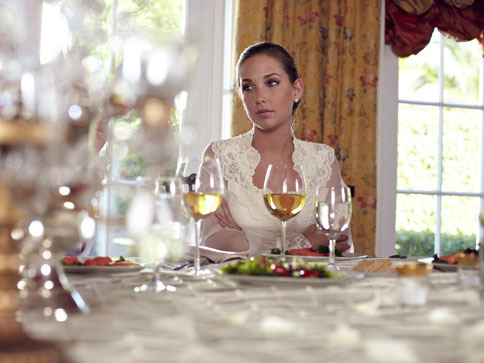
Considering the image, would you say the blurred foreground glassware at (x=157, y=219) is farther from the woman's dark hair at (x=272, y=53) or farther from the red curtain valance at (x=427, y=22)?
the red curtain valance at (x=427, y=22)

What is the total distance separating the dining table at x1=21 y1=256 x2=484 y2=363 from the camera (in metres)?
0.49

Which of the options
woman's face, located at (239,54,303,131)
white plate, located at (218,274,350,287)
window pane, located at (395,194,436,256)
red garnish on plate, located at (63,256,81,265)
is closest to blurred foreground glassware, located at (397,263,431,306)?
white plate, located at (218,274,350,287)

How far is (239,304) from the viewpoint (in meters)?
0.76

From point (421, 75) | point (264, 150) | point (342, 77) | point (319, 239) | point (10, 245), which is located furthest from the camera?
point (421, 75)

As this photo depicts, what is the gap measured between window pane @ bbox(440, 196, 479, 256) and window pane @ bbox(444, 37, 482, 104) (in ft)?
2.16

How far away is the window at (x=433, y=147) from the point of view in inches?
157

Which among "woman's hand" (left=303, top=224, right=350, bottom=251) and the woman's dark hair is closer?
"woman's hand" (left=303, top=224, right=350, bottom=251)

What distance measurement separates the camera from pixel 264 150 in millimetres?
2594

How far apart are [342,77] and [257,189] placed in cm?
154

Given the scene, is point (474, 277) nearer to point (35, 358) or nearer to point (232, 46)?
point (35, 358)

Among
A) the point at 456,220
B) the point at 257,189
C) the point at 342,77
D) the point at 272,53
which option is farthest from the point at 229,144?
the point at 456,220

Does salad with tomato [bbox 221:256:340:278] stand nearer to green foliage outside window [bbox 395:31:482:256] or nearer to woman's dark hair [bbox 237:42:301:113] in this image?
woman's dark hair [bbox 237:42:301:113]

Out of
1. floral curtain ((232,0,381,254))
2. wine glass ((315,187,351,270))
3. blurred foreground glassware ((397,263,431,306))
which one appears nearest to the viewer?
blurred foreground glassware ((397,263,431,306))

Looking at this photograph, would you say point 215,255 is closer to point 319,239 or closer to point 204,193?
point 204,193
